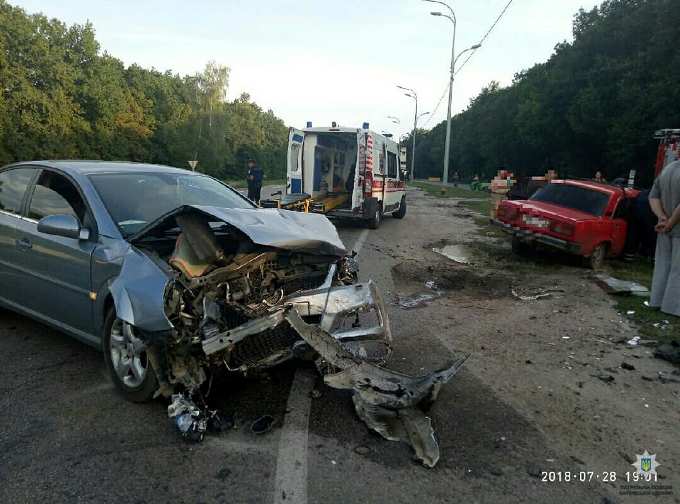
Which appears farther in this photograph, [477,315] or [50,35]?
[50,35]

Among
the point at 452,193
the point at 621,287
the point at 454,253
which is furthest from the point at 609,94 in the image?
the point at 621,287

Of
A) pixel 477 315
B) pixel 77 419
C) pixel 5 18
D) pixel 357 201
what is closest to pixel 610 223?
pixel 477 315

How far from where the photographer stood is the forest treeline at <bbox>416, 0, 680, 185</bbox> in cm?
2478

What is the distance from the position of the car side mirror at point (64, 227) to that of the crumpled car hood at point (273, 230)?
0.43 m

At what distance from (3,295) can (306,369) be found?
9.52 feet

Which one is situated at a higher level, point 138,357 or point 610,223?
point 610,223

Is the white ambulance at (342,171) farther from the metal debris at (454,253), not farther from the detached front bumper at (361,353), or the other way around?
the detached front bumper at (361,353)

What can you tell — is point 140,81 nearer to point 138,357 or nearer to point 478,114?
point 478,114

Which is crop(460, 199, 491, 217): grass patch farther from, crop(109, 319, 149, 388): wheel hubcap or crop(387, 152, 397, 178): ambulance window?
crop(109, 319, 149, 388): wheel hubcap

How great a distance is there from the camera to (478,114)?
70.7 meters

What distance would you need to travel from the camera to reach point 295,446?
2.86 m

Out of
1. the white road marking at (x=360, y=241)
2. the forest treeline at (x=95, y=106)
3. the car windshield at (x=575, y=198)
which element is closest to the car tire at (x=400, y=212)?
the white road marking at (x=360, y=241)

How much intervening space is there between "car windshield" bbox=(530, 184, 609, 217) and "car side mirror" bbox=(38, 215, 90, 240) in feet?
26.3

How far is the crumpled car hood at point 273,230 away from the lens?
3365 mm
